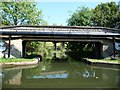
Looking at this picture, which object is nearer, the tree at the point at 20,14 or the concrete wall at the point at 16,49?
the concrete wall at the point at 16,49

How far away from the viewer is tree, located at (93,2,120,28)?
41281 mm

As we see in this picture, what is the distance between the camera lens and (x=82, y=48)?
132 feet

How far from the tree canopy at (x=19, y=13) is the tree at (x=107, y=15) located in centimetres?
1107

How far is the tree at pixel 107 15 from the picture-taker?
4128cm

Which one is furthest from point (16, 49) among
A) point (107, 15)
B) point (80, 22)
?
point (107, 15)

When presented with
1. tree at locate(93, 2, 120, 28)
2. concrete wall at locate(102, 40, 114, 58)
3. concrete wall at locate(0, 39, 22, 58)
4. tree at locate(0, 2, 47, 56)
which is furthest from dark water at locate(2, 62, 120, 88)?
tree at locate(93, 2, 120, 28)

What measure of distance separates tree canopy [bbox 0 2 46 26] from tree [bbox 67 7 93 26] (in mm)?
8507

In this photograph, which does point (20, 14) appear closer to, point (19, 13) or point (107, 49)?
point (19, 13)

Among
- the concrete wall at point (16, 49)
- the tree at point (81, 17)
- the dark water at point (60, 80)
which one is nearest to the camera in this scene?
the dark water at point (60, 80)

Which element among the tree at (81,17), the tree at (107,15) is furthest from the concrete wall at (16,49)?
the tree at (107,15)

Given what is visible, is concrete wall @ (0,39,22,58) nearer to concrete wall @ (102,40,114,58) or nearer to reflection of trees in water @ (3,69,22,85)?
concrete wall @ (102,40,114,58)

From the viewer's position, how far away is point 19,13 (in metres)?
36.7

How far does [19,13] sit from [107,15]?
48.8 ft

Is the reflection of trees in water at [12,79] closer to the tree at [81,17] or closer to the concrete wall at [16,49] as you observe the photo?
the concrete wall at [16,49]
